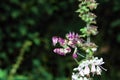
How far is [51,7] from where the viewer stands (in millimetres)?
6527

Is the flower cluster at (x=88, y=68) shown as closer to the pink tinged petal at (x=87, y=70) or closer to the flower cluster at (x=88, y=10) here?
the pink tinged petal at (x=87, y=70)

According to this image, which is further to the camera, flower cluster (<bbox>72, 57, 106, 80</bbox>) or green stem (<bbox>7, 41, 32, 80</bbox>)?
green stem (<bbox>7, 41, 32, 80</bbox>)

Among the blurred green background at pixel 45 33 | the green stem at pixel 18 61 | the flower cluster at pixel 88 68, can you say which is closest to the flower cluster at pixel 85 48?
the flower cluster at pixel 88 68

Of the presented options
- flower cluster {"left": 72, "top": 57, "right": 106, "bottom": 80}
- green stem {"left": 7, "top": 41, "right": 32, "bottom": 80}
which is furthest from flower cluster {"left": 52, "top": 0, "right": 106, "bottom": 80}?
green stem {"left": 7, "top": 41, "right": 32, "bottom": 80}

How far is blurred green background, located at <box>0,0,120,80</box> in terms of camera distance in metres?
6.51

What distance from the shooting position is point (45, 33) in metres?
6.80

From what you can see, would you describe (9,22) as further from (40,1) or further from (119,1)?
(119,1)

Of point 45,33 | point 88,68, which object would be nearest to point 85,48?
point 88,68

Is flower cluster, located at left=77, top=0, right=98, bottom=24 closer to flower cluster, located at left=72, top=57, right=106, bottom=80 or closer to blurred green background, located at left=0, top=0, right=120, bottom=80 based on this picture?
flower cluster, located at left=72, top=57, right=106, bottom=80

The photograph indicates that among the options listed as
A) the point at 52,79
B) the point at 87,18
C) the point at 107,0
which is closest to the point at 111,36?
the point at 107,0

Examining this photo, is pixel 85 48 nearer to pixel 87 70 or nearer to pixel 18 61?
pixel 87 70

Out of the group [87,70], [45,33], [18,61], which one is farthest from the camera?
[45,33]

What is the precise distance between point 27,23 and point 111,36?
3.85 ft

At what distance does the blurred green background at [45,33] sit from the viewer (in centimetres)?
651
